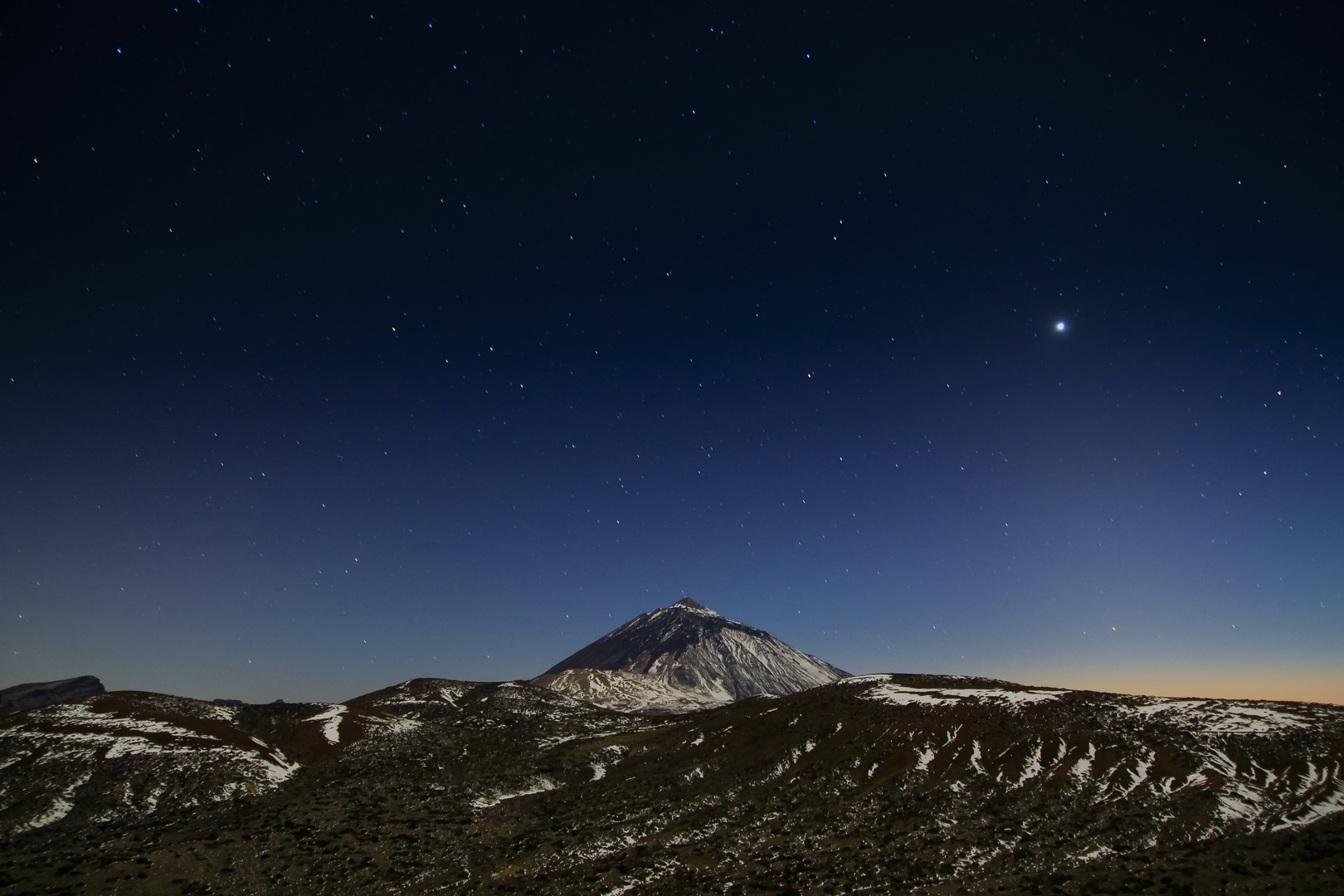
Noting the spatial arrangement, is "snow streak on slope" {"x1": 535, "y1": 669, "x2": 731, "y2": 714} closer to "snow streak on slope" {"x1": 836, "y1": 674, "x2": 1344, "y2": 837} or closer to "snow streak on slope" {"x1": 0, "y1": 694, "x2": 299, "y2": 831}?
"snow streak on slope" {"x1": 0, "y1": 694, "x2": 299, "y2": 831}

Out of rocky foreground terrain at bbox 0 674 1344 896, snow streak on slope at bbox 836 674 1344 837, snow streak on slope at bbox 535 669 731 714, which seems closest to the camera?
rocky foreground terrain at bbox 0 674 1344 896

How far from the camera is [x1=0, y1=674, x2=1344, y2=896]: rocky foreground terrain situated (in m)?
28.9

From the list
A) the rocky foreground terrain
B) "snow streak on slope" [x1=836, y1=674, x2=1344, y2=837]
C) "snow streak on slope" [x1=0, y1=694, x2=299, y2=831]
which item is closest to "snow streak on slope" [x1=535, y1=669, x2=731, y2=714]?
the rocky foreground terrain

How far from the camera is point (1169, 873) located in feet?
81.6

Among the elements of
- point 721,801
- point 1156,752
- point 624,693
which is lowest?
point 624,693

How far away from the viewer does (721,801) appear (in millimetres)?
44531

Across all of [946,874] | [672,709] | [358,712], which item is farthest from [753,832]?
[672,709]

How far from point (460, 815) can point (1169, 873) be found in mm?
41914

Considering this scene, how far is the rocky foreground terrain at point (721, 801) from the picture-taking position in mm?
28875

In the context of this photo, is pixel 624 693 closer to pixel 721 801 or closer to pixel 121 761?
pixel 121 761

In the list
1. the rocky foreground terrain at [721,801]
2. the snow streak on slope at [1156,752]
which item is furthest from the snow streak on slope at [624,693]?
the snow streak on slope at [1156,752]

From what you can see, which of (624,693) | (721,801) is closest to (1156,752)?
(721,801)

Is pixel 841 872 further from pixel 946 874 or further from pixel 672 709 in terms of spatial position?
pixel 672 709

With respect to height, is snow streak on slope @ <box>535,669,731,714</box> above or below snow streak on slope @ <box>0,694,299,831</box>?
below
